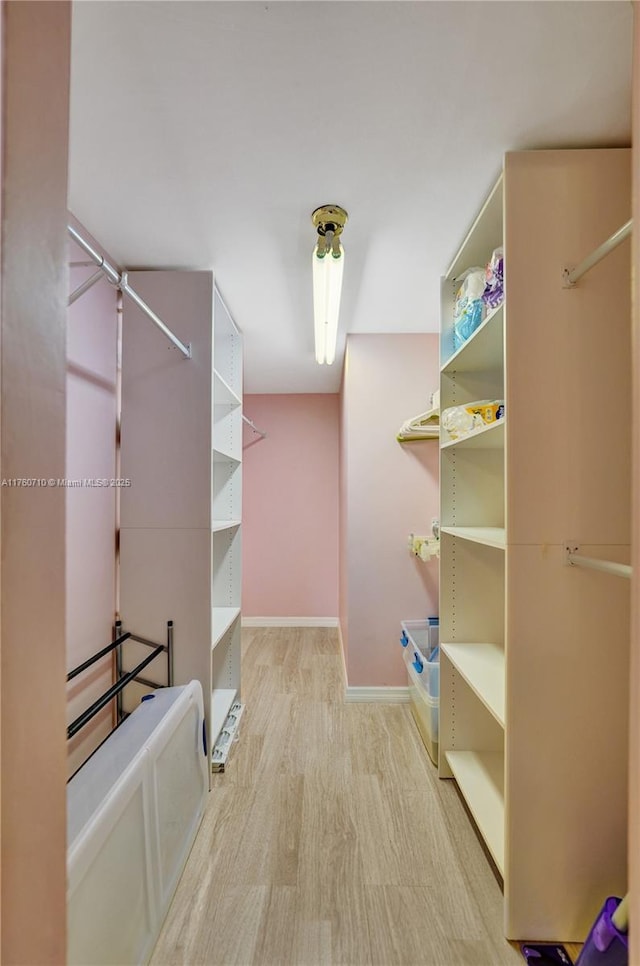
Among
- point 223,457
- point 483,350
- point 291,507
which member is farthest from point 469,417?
point 291,507

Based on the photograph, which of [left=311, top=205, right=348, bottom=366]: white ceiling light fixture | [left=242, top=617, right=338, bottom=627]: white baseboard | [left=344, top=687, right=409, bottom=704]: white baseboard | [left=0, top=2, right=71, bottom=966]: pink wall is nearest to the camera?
[left=0, top=2, right=71, bottom=966]: pink wall

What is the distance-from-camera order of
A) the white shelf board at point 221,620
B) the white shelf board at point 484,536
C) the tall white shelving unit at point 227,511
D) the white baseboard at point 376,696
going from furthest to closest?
the white baseboard at point 376,696 < the tall white shelving unit at point 227,511 < the white shelf board at point 221,620 < the white shelf board at point 484,536

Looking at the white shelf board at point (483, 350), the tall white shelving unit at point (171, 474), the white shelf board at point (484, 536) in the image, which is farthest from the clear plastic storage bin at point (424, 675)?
the white shelf board at point (483, 350)

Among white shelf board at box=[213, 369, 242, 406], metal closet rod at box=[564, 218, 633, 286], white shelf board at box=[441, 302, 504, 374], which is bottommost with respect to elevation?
white shelf board at box=[213, 369, 242, 406]

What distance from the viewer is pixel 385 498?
2.89 m

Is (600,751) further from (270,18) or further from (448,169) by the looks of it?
(270,18)

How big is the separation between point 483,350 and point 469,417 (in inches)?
11.0

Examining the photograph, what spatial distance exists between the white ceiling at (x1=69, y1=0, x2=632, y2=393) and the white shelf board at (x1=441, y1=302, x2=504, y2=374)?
0.47 m

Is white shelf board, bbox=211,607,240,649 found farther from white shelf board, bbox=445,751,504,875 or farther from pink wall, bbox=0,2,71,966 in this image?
pink wall, bbox=0,2,71,966

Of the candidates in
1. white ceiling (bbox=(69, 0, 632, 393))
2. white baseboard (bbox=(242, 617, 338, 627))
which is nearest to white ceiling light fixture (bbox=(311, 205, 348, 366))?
white ceiling (bbox=(69, 0, 632, 393))

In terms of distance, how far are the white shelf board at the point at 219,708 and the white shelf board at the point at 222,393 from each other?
5.18 feet

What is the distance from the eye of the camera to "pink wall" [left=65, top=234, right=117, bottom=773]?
5.36 feet

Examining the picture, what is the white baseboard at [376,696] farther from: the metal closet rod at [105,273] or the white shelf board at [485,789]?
the metal closet rod at [105,273]

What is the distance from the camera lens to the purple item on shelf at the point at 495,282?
1449 mm
